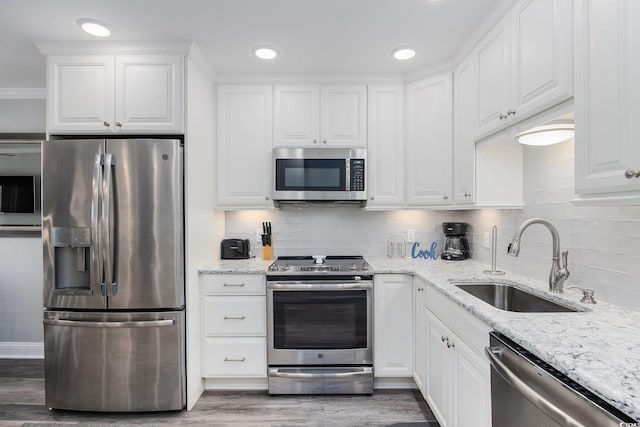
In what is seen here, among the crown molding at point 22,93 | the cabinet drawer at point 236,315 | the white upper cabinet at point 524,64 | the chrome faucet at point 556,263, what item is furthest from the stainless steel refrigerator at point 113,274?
the chrome faucet at point 556,263

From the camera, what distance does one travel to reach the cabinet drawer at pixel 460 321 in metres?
1.39

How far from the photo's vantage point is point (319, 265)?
262cm

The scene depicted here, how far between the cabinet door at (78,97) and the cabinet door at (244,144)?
815 mm

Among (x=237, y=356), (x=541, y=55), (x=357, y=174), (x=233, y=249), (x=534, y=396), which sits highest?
(x=541, y=55)

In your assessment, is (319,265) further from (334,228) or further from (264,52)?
(264,52)

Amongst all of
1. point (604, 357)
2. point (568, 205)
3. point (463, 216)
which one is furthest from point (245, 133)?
point (604, 357)

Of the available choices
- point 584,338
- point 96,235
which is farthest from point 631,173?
point 96,235

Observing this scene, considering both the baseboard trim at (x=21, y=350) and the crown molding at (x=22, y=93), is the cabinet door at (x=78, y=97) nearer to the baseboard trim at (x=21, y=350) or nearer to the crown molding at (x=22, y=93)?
the crown molding at (x=22, y=93)

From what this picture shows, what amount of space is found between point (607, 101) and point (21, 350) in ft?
15.0

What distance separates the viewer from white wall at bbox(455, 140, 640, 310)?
1413 mm

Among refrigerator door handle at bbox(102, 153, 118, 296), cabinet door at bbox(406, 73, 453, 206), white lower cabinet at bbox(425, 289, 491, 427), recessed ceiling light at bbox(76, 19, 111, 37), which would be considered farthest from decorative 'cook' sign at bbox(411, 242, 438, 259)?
recessed ceiling light at bbox(76, 19, 111, 37)

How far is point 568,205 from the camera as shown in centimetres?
175

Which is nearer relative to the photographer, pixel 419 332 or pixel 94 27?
Answer: pixel 94 27

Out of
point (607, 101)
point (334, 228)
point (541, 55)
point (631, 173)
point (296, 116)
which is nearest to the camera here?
point (631, 173)
